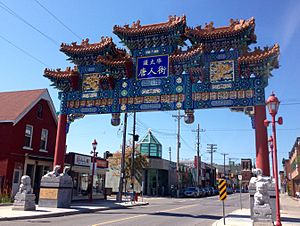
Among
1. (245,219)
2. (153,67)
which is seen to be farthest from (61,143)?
(245,219)

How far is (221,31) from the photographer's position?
1838 cm

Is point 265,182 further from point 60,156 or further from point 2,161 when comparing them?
point 2,161

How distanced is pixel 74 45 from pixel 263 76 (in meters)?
12.7

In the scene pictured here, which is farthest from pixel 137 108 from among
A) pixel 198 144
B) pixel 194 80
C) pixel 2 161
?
pixel 198 144

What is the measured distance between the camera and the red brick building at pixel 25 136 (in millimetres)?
24656

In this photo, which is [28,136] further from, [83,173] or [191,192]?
[191,192]

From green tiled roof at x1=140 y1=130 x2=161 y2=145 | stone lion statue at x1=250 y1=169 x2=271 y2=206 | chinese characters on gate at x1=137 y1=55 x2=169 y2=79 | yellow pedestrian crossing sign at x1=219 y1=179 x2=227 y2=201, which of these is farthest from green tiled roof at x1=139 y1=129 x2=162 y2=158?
stone lion statue at x1=250 y1=169 x2=271 y2=206

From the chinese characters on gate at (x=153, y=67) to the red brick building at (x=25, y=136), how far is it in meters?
11.6

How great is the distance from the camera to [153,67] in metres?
20.1

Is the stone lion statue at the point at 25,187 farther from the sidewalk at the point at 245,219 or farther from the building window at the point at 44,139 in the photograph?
the sidewalk at the point at 245,219

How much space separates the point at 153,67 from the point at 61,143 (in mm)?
7933

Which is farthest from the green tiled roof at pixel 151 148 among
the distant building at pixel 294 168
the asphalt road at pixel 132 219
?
the asphalt road at pixel 132 219

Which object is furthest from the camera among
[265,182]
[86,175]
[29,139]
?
[86,175]

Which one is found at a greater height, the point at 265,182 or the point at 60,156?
the point at 60,156
